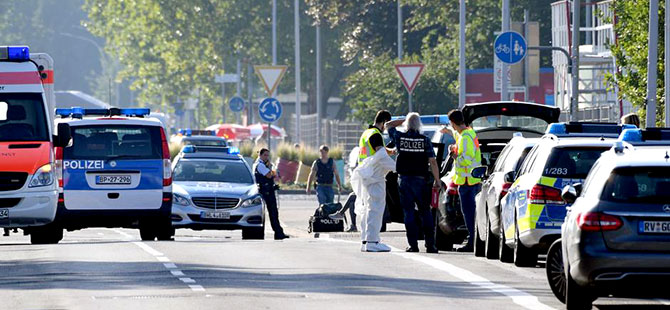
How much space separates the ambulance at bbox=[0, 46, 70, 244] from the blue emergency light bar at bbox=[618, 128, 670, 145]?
8.55 meters

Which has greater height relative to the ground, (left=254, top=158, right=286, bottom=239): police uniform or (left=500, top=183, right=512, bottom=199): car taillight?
(left=500, top=183, right=512, bottom=199): car taillight

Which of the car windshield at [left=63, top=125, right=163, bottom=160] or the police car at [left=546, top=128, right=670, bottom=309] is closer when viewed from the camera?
the police car at [left=546, top=128, right=670, bottom=309]

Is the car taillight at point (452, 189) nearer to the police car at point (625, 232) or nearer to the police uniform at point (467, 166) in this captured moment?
the police uniform at point (467, 166)

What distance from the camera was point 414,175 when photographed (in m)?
22.0

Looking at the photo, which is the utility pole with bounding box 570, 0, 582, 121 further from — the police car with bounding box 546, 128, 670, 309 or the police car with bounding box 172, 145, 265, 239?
the police car with bounding box 546, 128, 670, 309

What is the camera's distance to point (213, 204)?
2945 cm

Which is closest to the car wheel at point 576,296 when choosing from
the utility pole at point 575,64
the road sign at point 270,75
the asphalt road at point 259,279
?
the asphalt road at point 259,279

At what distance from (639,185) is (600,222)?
418 mm

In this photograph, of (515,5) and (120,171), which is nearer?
(120,171)

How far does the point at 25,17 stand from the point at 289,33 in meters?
90.8

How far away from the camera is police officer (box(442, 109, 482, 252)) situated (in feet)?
73.3

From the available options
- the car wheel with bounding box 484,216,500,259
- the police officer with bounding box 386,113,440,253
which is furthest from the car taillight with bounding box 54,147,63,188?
the car wheel with bounding box 484,216,500,259

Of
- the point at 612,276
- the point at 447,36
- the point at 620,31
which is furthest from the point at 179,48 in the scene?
the point at 612,276

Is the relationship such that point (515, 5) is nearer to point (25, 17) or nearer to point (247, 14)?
point (247, 14)
